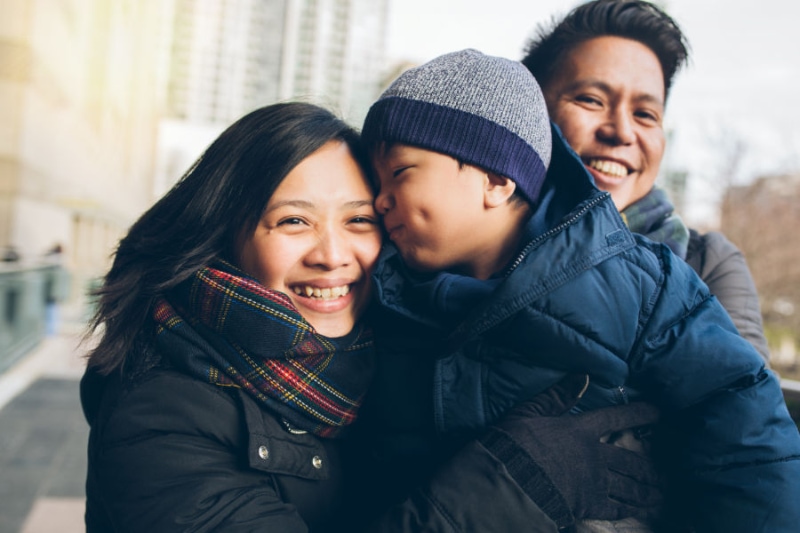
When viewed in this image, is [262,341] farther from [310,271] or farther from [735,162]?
[735,162]

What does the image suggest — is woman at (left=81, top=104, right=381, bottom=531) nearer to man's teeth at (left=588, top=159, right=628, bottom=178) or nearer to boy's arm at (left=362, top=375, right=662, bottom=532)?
boy's arm at (left=362, top=375, right=662, bottom=532)

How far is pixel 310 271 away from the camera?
72.2 inches

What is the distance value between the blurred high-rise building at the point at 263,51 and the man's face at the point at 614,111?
92.5m

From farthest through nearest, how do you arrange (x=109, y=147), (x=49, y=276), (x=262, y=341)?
(x=109, y=147) → (x=49, y=276) → (x=262, y=341)

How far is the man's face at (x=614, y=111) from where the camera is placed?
6.84 feet

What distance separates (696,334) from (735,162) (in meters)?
12.7

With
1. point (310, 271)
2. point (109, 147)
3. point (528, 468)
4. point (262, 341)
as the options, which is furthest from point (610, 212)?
point (109, 147)

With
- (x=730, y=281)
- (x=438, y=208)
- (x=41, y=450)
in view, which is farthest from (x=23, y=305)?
(x=730, y=281)

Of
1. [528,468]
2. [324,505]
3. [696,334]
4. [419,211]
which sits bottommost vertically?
[324,505]

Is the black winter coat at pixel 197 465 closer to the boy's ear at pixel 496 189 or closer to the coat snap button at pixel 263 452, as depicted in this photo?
the coat snap button at pixel 263 452

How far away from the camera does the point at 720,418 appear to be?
4.69ft

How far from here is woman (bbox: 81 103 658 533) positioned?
1477 mm

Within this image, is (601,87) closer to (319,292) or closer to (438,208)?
Answer: (438,208)

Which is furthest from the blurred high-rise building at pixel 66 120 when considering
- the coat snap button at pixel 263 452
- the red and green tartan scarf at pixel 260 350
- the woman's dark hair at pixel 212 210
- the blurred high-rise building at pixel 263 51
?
the blurred high-rise building at pixel 263 51
